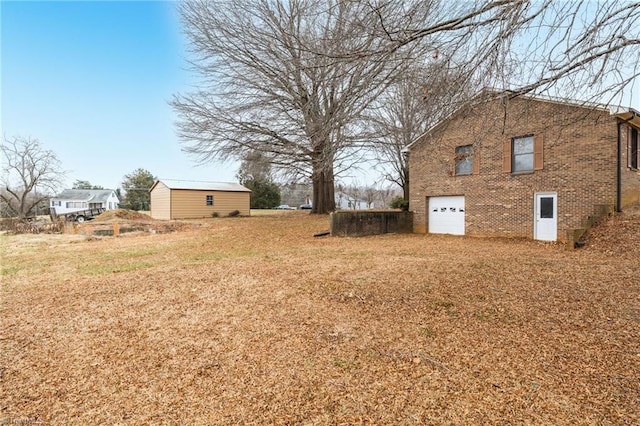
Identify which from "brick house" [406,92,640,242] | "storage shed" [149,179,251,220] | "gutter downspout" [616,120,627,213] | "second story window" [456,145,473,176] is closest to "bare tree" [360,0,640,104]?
"brick house" [406,92,640,242]

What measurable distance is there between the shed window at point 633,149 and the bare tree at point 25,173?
3620 cm

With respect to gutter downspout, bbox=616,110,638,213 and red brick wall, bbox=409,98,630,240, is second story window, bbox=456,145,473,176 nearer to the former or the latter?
red brick wall, bbox=409,98,630,240

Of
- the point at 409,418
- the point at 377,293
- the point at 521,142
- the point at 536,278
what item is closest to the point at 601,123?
the point at 521,142

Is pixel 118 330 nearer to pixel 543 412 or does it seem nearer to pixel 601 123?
pixel 543 412

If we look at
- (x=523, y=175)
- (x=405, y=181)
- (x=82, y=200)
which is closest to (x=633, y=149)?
(x=523, y=175)

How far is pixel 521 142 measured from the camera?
10922mm

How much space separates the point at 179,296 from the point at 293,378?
9.01ft

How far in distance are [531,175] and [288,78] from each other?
8302 mm

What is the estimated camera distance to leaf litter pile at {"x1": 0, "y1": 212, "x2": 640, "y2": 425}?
6.98 ft

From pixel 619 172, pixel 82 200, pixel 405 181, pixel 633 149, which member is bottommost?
pixel 619 172

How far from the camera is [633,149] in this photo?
33.9ft

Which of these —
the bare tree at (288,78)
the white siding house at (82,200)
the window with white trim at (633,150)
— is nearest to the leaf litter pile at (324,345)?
the bare tree at (288,78)

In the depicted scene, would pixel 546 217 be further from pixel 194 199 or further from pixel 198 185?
pixel 198 185

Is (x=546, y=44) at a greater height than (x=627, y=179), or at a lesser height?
greater
